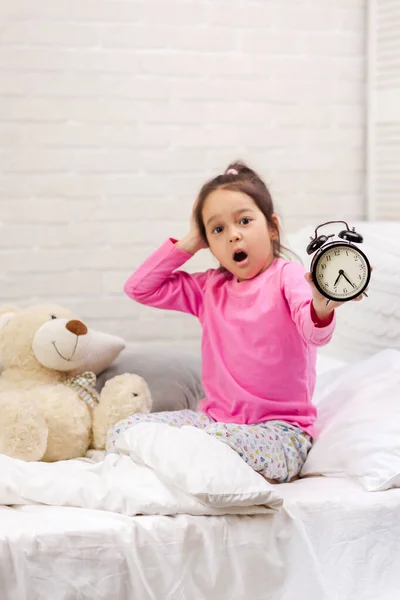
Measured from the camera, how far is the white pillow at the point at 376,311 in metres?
2.24

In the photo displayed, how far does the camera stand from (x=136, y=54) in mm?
2869

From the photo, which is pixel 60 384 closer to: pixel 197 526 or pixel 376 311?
pixel 197 526

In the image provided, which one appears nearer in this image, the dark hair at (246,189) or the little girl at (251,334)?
the little girl at (251,334)

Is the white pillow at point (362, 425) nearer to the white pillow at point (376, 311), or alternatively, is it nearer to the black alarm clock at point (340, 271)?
the white pillow at point (376, 311)

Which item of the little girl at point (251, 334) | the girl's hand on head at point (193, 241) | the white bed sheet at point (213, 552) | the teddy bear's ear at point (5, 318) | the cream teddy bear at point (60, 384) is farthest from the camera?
the teddy bear's ear at point (5, 318)

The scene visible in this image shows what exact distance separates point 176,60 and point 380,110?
0.69 metres

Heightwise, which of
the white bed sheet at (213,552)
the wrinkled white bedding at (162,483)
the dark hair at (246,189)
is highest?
the dark hair at (246,189)

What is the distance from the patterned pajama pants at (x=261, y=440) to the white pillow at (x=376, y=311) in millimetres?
460

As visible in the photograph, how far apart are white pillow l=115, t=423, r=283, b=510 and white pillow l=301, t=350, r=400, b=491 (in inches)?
9.3

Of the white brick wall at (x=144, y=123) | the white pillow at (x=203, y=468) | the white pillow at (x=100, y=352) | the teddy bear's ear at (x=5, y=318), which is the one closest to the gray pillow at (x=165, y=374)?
the white pillow at (x=100, y=352)

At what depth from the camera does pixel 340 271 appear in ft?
5.33

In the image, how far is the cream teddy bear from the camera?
1.98 m

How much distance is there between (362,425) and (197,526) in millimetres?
476

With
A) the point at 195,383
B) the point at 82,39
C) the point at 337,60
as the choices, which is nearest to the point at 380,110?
the point at 337,60
